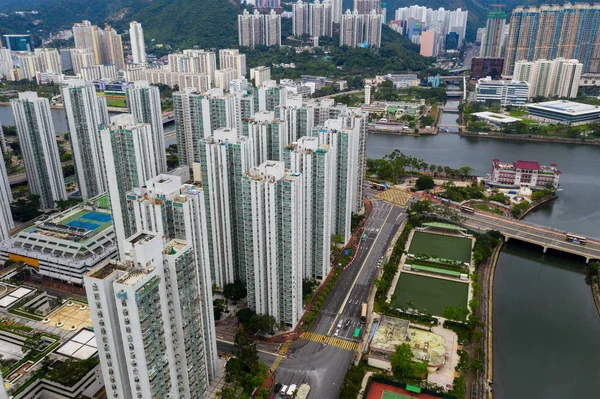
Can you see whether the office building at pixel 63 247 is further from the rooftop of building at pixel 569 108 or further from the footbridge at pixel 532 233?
the rooftop of building at pixel 569 108

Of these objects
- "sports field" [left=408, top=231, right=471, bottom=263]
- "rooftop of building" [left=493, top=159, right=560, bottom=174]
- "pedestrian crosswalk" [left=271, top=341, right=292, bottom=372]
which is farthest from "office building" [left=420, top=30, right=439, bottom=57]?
"pedestrian crosswalk" [left=271, top=341, right=292, bottom=372]

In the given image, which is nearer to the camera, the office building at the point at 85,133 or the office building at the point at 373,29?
the office building at the point at 85,133

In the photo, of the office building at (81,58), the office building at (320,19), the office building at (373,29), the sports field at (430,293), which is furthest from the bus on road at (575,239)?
the office building at (320,19)

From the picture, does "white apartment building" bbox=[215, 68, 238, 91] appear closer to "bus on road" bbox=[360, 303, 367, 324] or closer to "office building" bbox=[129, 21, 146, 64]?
"office building" bbox=[129, 21, 146, 64]

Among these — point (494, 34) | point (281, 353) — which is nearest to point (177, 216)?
point (281, 353)

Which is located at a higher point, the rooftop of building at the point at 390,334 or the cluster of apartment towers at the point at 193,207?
the cluster of apartment towers at the point at 193,207

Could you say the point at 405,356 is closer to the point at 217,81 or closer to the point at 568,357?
the point at 568,357

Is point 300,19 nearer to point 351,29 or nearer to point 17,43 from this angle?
point 351,29
